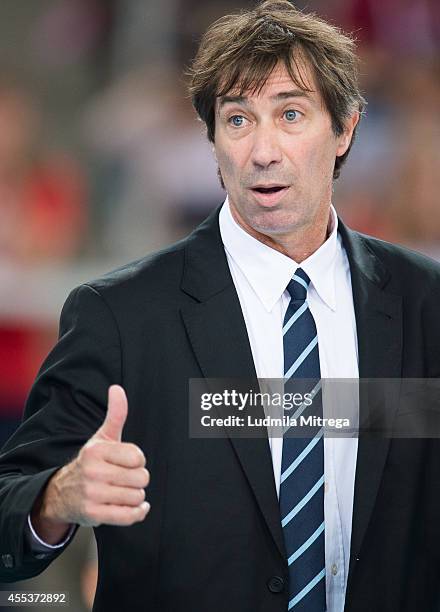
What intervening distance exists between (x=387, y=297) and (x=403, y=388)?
0.16 metres

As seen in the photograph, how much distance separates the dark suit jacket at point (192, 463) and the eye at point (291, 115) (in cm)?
26

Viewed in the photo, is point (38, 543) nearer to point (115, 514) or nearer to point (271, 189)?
point (115, 514)

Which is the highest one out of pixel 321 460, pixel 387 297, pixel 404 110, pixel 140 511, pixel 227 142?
pixel 404 110

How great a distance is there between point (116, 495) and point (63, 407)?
0.97 ft

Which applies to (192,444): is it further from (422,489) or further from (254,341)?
(422,489)

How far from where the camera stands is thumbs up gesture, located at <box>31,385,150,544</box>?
1.47 meters

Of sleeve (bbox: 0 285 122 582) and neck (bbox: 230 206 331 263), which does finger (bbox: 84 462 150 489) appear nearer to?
sleeve (bbox: 0 285 122 582)

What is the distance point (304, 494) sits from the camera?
5.83ft

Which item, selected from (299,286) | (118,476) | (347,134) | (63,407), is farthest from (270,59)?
(118,476)

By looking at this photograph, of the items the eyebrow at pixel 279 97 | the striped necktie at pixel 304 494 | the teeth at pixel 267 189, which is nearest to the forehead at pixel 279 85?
the eyebrow at pixel 279 97

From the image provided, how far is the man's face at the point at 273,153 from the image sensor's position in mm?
1868

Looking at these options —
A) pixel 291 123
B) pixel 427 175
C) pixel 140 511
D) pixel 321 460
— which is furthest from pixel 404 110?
pixel 140 511

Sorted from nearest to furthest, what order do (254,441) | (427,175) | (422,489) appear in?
(254,441) < (422,489) < (427,175)

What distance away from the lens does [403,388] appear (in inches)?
74.4
